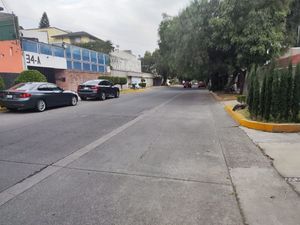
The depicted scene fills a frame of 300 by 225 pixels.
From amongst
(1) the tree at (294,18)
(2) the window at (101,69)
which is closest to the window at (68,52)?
(2) the window at (101,69)

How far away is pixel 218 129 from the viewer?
8641 mm

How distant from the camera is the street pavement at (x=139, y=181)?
3.24 metres

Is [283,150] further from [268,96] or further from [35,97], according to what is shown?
[35,97]

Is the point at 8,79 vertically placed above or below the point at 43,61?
below

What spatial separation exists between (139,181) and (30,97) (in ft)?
32.3

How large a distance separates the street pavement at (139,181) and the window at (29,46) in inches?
626

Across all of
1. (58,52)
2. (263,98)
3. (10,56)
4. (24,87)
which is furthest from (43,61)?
(263,98)

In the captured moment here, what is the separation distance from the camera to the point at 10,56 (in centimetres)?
2034

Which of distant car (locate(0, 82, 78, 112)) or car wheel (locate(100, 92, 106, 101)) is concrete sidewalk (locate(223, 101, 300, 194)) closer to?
distant car (locate(0, 82, 78, 112))

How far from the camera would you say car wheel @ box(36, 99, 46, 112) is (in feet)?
41.8

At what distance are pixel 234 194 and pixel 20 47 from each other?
69.5 feet

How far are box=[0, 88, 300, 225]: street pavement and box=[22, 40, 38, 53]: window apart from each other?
626 inches

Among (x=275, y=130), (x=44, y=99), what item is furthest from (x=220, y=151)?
(x=44, y=99)

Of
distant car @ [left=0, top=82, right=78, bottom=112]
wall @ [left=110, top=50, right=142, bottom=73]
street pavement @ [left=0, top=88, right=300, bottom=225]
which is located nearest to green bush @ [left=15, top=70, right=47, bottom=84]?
distant car @ [left=0, top=82, right=78, bottom=112]
